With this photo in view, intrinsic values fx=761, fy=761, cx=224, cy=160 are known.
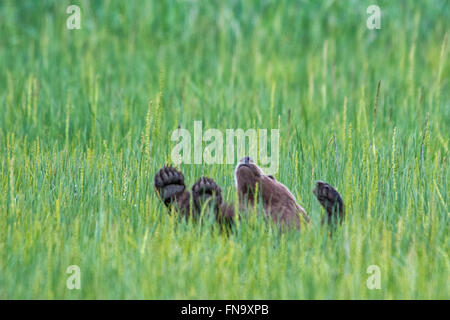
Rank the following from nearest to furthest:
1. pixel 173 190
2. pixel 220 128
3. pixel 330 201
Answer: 1. pixel 330 201
2. pixel 173 190
3. pixel 220 128

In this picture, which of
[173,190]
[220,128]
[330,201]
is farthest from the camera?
[220,128]

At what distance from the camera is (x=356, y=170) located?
14.9 ft

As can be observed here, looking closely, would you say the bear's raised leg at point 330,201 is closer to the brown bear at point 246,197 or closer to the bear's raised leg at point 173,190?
the brown bear at point 246,197

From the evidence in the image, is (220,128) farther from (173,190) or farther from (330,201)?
(330,201)

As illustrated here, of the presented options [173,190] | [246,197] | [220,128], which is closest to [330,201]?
[246,197]

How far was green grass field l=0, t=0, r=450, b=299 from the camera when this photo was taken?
3316 millimetres

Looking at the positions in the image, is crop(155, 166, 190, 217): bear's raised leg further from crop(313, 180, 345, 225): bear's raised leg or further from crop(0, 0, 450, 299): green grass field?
crop(313, 180, 345, 225): bear's raised leg

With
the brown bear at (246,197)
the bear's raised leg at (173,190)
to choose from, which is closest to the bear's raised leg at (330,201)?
the brown bear at (246,197)

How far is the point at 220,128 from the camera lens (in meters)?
5.69

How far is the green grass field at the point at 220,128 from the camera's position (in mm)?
3316

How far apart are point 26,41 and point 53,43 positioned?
0.41 metres

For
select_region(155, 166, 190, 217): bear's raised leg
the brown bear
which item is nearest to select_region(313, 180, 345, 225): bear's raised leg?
the brown bear

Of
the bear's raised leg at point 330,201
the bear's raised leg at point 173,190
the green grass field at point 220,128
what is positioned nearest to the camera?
the green grass field at point 220,128

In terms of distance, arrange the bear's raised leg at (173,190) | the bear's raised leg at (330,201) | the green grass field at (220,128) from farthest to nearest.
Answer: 1. the bear's raised leg at (173,190)
2. the bear's raised leg at (330,201)
3. the green grass field at (220,128)
